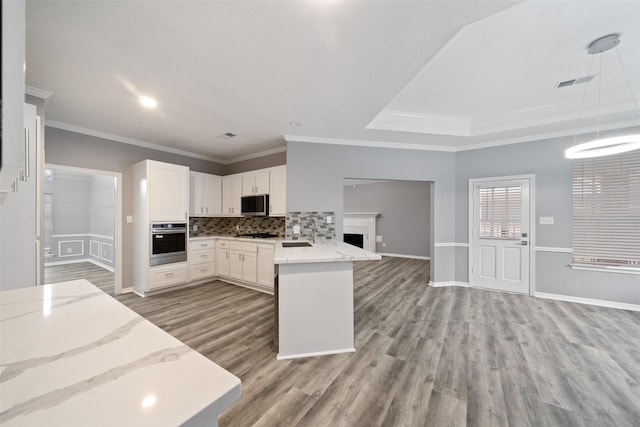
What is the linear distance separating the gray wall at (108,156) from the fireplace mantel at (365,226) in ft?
17.5

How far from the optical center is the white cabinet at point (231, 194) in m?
4.75

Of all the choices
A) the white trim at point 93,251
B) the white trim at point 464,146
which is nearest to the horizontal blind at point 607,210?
the white trim at point 464,146

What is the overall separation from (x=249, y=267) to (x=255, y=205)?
1.11 meters

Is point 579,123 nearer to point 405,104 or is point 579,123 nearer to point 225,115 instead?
point 405,104

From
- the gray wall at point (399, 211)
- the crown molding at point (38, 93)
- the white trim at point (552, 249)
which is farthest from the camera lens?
the gray wall at point (399, 211)

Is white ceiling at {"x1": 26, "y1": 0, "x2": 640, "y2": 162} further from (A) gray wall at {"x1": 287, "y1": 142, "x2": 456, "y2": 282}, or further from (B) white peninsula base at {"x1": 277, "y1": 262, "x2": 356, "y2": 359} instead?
(B) white peninsula base at {"x1": 277, "y1": 262, "x2": 356, "y2": 359}

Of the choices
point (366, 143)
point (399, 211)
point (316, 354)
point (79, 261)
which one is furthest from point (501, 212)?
point (79, 261)

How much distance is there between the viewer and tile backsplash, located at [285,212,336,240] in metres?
3.76

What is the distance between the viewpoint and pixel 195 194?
461cm

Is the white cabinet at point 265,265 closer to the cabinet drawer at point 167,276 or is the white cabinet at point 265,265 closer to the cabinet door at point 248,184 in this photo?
the cabinet door at point 248,184

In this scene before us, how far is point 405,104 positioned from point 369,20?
186 cm

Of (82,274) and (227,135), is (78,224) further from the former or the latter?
(227,135)

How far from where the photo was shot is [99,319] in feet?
2.88

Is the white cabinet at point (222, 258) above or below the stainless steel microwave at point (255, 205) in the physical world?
below
